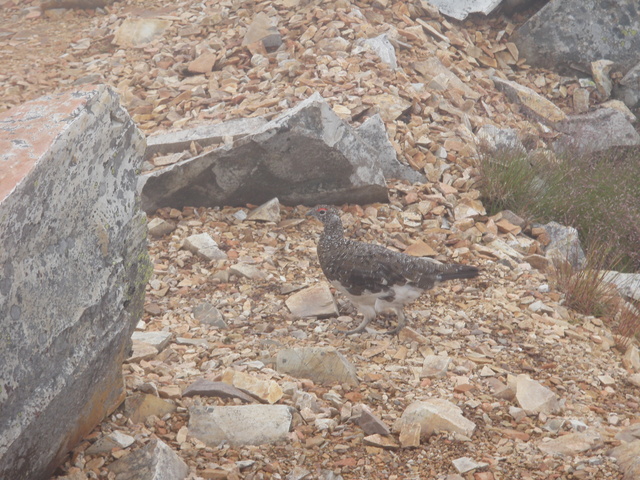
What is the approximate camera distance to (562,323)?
5938 millimetres

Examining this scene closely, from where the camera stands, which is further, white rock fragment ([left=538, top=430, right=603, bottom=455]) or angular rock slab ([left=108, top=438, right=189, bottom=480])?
white rock fragment ([left=538, top=430, right=603, bottom=455])

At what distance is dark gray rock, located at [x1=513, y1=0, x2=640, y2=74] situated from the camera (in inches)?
438

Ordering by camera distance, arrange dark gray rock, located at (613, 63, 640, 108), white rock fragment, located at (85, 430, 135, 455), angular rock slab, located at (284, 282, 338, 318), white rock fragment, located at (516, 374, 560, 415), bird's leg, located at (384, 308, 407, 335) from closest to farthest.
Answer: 1. white rock fragment, located at (85, 430, 135, 455)
2. white rock fragment, located at (516, 374, 560, 415)
3. bird's leg, located at (384, 308, 407, 335)
4. angular rock slab, located at (284, 282, 338, 318)
5. dark gray rock, located at (613, 63, 640, 108)

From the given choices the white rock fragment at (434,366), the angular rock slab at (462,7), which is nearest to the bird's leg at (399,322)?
the white rock fragment at (434,366)

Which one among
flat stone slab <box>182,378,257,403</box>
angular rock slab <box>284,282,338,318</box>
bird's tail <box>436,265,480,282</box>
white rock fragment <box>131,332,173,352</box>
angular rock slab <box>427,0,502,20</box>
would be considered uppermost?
angular rock slab <box>427,0,502,20</box>

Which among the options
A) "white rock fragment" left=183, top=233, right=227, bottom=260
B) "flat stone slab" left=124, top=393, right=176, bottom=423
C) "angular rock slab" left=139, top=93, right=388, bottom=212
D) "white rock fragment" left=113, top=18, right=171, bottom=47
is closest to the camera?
"flat stone slab" left=124, top=393, right=176, bottom=423

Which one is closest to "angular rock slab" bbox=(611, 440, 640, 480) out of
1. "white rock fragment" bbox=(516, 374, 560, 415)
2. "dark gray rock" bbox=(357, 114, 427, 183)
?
"white rock fragment" bbox=(516, 374, 560, 415)

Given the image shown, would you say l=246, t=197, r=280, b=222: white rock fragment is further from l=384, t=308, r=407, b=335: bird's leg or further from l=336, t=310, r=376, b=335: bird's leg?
l=384, t=308, r=407, b=335: bird's leg

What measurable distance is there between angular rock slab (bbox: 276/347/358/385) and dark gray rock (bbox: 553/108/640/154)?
18.9 ft

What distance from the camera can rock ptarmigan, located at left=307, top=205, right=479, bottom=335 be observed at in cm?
549

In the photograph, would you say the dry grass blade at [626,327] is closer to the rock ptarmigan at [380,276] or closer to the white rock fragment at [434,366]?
the rock ptarmigan at [380,276]

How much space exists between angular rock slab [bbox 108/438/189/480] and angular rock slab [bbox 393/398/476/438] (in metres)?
1.29

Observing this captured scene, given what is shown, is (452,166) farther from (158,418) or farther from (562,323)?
(158,418)

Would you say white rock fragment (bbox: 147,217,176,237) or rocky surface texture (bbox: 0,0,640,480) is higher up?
rocky surface texture (bbox: 0,0,640,480)
